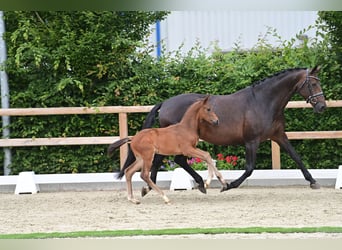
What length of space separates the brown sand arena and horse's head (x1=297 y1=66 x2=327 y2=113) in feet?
3.90

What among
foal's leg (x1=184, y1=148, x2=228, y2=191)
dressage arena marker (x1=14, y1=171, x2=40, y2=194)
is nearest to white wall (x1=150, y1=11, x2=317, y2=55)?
dressage arena marker (x1=14, y1=171, x2=40, y2=194)

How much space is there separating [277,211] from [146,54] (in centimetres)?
440

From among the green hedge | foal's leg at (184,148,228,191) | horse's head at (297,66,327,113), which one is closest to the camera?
foal's leg at (184,148,228,191)

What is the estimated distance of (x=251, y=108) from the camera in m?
7.01

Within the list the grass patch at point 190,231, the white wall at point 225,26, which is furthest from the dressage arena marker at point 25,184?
the white wall at point 225,26

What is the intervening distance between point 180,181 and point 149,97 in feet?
5.07

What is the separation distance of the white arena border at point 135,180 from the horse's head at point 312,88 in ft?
5.00

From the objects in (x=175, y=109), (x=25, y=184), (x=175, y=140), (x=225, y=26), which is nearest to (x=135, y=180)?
(x=25, y=184)

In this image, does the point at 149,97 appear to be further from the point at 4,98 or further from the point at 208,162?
the point at 208,162

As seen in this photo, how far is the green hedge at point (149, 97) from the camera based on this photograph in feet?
29.0

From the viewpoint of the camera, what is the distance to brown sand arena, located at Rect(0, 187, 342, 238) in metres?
5.07

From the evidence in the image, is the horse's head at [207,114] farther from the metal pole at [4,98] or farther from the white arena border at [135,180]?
the metal pole at [4,98]

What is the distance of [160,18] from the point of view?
9523 millimetres

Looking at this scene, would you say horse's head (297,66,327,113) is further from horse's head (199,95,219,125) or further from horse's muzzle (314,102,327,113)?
horse's head (199,95,219,125)
